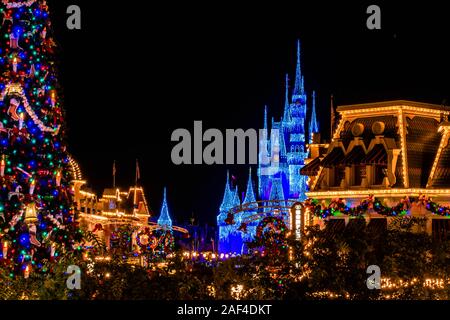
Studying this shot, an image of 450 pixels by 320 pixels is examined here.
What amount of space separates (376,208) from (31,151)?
15817 millimetres

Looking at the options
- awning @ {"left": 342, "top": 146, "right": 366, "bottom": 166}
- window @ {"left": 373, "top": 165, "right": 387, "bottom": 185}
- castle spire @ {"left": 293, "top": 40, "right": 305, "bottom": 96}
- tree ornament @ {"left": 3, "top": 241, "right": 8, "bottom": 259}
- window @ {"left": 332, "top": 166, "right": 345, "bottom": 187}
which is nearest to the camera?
tree ornament @ {"left": 3, "top": 241, "right": 8, "bottom": 259}

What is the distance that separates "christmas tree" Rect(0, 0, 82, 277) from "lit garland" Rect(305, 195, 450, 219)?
43.2 feet

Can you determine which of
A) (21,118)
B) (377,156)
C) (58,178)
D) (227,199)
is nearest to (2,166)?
(21,118)

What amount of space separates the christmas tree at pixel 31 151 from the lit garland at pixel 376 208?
13163 millimetres

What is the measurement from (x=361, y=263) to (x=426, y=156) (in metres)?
17.0

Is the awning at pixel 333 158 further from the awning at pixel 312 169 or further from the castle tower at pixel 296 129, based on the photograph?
the castle tower at pixel 296 129

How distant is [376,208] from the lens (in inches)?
1256

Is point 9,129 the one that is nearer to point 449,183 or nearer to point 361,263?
point 361,263

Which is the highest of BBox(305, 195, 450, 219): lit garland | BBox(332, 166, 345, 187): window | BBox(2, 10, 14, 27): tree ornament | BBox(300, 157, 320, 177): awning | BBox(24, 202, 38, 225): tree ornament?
BBox(2, 10, 14, 27): tree ornament

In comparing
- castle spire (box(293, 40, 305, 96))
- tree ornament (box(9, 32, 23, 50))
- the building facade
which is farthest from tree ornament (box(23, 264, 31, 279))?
castle spire (box(293, 40, 305, 96))

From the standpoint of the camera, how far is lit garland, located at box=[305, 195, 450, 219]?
3111 cm

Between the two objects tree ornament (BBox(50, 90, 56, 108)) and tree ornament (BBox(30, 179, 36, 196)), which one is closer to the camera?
tree ornament (BBox(30, 179, 36, 196))

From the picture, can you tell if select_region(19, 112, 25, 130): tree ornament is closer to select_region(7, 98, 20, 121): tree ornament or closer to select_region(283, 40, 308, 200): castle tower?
select_region(7, 98, 20, 121): tree ornament
